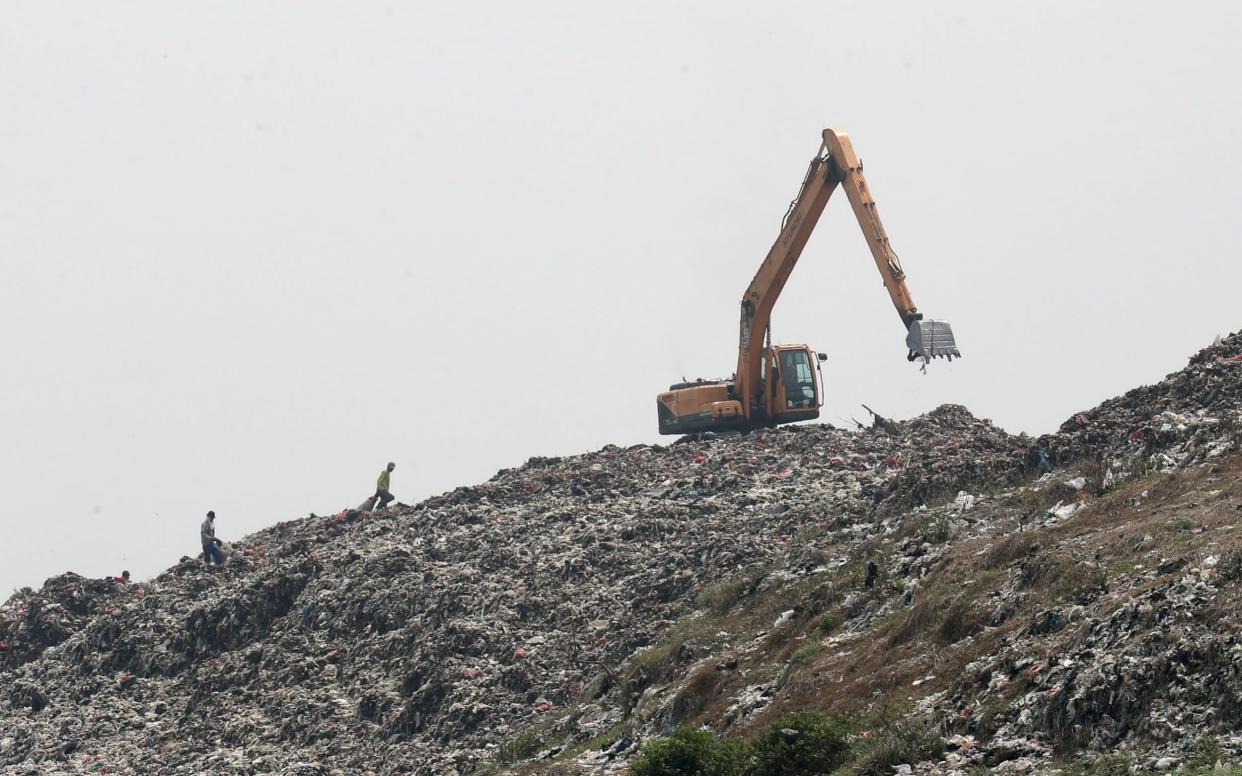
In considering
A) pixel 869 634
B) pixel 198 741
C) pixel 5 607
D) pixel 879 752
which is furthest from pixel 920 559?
pixel 5 607

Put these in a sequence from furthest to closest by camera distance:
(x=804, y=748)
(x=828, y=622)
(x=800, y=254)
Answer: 1. (x=800, y=254)
2. (x=828, y=622)
3. (x=804, y=748)

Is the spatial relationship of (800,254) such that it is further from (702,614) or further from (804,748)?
(804,748)

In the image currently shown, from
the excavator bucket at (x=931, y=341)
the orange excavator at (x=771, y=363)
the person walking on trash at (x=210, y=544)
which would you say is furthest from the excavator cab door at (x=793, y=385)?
the person walking on trash at (x=210, y=544)

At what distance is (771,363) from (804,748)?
2125cm

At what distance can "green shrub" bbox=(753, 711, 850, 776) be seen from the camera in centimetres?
1443

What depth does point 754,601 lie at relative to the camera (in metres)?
22.1

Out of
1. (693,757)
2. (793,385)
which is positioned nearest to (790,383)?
(793,385)

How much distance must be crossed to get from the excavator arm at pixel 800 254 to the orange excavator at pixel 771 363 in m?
0.02

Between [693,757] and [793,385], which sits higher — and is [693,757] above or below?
below

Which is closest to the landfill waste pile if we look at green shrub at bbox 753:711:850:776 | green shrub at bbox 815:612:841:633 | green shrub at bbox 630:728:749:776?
A: green shrub at bbox 815:612:841:633

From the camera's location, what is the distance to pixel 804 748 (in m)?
14.5

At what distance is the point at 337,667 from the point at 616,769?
926cm

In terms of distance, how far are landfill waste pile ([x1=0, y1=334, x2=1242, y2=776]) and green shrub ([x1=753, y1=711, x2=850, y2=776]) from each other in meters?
0.87

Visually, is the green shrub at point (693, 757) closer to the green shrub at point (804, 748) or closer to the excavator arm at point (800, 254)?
the green shrub at point (804, 748)
